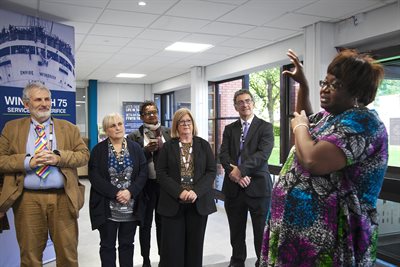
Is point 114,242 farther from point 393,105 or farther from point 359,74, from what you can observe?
point 393,105

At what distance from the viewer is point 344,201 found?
4.37 ft

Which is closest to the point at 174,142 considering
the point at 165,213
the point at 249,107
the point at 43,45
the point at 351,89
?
the point at 165,213

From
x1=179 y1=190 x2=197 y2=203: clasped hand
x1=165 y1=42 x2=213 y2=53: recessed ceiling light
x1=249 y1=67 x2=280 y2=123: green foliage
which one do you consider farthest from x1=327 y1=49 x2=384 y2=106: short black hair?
x1=249 y1=67 x2=280 y2=123: green foliage

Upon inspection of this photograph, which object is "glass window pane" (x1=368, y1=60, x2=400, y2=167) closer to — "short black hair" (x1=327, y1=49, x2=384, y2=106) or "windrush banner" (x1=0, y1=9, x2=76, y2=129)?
"short black hair" (x1=327, y1=49, x2=384, y2=106)

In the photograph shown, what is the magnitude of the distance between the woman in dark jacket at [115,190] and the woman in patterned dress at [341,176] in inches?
65.7

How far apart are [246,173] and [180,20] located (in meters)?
2.08

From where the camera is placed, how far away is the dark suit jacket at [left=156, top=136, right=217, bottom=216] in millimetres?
2717

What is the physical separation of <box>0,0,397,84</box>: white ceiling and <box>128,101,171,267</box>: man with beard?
1.17 meters

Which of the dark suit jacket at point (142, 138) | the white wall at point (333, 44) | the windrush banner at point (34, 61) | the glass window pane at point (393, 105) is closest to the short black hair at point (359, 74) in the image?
the dark suit jacket at point (142, 138)

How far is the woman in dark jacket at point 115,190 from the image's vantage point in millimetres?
2740

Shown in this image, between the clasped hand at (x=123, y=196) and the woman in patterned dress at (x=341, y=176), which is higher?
the woman in patterned dress at (x=341, y=176)

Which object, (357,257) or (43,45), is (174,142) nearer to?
(357,257)

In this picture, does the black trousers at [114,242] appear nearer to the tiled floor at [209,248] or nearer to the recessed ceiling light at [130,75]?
the tiled floor at [209,248]

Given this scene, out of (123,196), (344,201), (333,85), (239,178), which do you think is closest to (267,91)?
(239,178)
